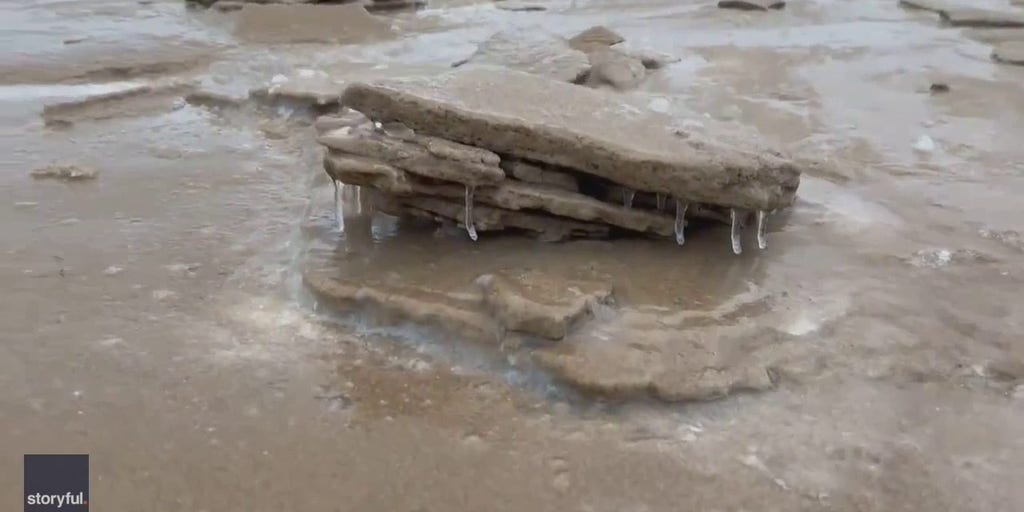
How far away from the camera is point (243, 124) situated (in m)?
5.99

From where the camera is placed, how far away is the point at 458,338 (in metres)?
3.46

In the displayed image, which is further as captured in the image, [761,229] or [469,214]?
[761,229]

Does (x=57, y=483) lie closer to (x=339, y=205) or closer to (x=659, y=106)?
(x=339, y=205)

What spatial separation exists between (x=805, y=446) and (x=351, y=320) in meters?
1.64

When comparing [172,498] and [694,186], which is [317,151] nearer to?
[694,186]

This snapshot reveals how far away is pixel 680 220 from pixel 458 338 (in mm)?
1171

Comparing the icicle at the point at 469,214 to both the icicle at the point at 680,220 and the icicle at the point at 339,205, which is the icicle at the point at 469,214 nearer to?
the icicle at the point at 339,205

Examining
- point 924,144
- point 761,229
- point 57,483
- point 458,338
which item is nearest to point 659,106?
point 761,229

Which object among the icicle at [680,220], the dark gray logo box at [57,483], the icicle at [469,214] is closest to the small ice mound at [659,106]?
the icicle at [680,220]

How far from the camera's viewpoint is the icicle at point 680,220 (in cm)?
405

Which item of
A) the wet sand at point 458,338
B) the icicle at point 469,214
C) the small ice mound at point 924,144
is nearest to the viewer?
the wet sand at point 458,338

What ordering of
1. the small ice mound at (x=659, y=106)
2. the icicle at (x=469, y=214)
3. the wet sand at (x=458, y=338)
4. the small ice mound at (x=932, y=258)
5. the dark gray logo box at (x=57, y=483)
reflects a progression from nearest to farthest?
the dark gray logo box at (x=57, y=483), the wet sand at (x=458, y=338), the icicle at (x=469, y=214), the small ice mound at (x=932, y=258), the small ice mound at (x=659, y=106)

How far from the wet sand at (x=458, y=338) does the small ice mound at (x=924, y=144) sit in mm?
70

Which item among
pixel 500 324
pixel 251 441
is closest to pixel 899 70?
pixel 500 324
